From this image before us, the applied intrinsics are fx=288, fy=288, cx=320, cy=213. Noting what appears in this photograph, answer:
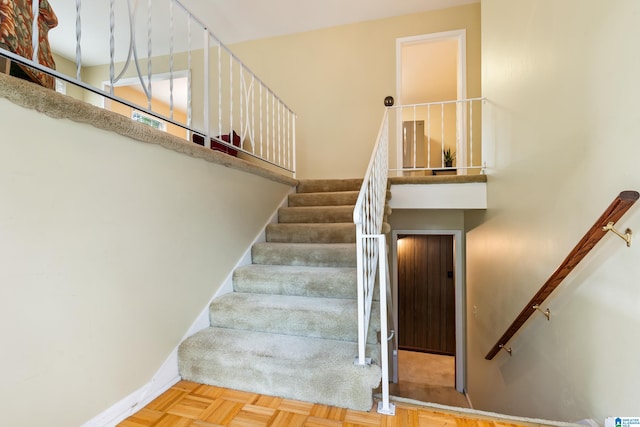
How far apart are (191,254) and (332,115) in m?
2.96

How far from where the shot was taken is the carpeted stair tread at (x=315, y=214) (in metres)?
2.81

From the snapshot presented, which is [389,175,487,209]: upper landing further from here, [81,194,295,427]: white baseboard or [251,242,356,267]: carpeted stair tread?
[81,194,295,427]: white baseboard

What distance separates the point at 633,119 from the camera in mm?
1054

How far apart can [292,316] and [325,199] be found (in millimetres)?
1516

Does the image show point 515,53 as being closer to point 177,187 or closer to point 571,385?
point 571,385

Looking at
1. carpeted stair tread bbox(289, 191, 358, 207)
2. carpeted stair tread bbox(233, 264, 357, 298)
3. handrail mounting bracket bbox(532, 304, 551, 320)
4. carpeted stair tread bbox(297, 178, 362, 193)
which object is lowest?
handrail mounting bracket bbox(532, 304, 551, 320)

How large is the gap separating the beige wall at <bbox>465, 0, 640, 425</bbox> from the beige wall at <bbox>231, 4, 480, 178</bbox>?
1430mm

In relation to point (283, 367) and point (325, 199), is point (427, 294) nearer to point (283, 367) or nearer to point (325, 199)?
point (325, 199)

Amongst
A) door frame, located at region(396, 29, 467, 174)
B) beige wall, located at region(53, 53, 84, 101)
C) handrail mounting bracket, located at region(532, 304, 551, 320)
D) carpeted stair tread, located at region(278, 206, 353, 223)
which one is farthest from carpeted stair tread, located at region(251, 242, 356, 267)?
beige wall, located at region(53, 53, 84, 101)

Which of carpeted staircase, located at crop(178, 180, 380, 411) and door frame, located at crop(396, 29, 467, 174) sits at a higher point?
door frame, located at crop(396, 29, 467, 174)

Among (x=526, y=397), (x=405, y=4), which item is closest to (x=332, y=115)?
(x=405, y=4)

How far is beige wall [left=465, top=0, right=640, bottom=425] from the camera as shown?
1.11 meters
